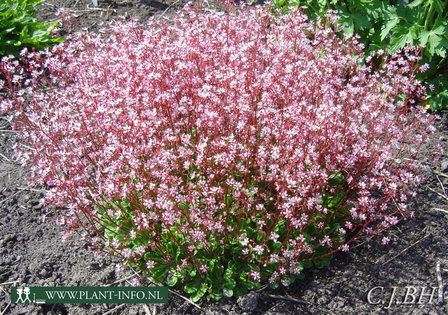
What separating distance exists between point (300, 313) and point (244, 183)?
4.07 feet

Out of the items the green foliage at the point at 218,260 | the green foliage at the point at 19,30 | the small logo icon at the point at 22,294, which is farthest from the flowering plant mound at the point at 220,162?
the green foliage at the point at 19,30

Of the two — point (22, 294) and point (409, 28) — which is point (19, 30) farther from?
point (409, 28)

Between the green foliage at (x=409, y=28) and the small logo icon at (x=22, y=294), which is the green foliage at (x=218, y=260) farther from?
the green foliage at (x=409, y=28)

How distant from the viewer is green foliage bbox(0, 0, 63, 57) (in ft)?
21.4

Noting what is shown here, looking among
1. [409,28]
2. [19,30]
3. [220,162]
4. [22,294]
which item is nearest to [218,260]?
[220,162]

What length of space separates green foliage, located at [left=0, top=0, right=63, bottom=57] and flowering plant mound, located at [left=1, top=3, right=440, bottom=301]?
252 cm

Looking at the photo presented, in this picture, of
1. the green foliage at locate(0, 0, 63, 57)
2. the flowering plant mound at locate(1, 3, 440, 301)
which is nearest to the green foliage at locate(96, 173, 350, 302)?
the flowering plant mound at locate(1, 3, 440, 301)

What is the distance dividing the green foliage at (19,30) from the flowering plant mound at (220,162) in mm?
2524

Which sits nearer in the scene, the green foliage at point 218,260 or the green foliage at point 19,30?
the green foliage at point 218,260

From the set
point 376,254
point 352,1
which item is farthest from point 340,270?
point 352,1

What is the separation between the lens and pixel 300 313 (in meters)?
3.35

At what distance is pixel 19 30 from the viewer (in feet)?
22.3

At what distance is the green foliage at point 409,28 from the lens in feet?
15.6

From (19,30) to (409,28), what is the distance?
6.32 metres
